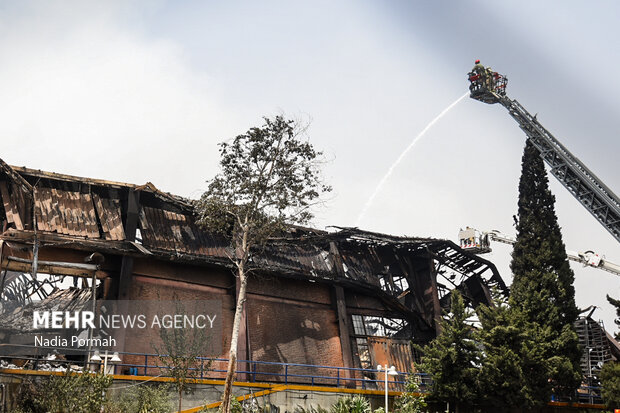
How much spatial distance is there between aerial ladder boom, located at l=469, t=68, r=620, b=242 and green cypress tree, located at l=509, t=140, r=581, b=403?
101 inches

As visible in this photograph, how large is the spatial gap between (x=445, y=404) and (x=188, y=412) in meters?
11.2

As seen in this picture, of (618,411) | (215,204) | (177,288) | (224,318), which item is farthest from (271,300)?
(618,411)

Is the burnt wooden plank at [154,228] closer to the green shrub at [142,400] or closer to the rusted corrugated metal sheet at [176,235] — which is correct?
the rusted corrugated metal sheet at [176,235]

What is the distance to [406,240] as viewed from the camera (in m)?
36.7

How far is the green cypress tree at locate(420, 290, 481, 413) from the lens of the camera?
27578 mm

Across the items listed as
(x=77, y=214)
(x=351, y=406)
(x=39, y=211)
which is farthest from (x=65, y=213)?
(x=351, y=406)

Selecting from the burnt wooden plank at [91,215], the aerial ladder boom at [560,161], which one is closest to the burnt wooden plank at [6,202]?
the burnt wooden plank at [91,215]

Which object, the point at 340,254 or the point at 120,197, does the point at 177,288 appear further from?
the point at 340,254

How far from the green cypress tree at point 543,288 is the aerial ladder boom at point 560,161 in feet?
8.41

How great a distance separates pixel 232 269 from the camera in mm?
31781

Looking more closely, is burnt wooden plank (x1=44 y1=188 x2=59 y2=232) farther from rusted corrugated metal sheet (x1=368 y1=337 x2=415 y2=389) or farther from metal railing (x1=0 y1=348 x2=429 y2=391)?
rusted corrugated metal sheet (x1=368 y1=337 x2=415 y2=389)

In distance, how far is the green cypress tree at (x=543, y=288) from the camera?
30.3m

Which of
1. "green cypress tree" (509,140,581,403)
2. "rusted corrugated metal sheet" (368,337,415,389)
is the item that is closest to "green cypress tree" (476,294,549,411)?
"green cypress tree" (509,140,581,403)

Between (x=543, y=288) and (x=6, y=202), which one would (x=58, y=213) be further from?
(x=543, y=288)
